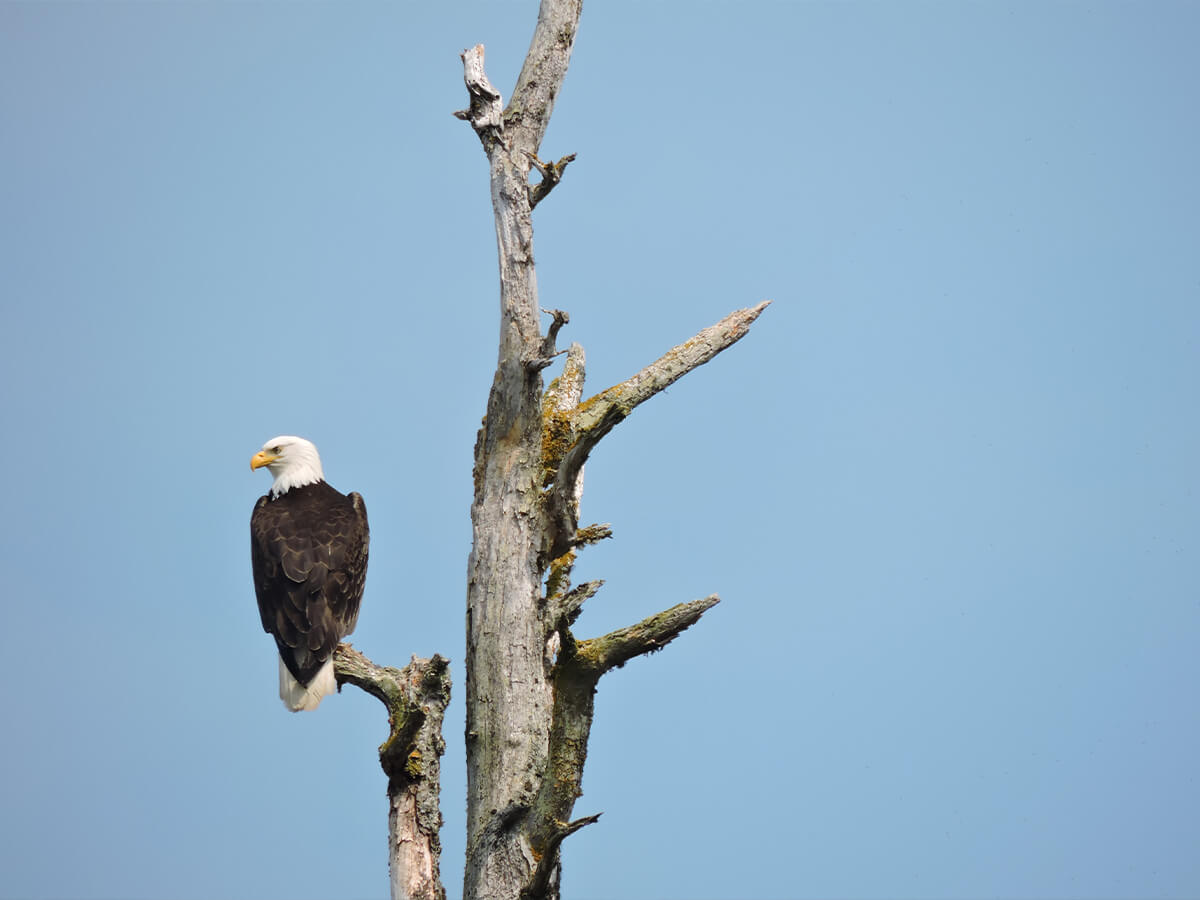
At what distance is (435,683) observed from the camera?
6.07 meters

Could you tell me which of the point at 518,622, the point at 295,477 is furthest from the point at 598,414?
the point at 295,477

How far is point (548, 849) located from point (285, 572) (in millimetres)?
3191

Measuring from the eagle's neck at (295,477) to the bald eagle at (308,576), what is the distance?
5.5 inches

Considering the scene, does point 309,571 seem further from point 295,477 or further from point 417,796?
point 417,796

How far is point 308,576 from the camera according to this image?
7.80 meters

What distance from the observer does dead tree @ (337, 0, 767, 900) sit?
5918 millimetres

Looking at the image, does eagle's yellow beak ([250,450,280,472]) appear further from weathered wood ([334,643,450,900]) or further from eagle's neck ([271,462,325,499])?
weathered wood ([334,643,450,900])

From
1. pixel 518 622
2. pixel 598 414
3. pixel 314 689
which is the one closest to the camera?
pixel 518 622

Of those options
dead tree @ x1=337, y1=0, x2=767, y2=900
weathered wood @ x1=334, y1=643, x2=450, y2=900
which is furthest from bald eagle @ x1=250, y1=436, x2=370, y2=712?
weathered wood @ x1=334, y1=643, x2=450, y2=900

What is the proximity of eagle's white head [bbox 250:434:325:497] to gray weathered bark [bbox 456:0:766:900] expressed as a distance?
3100 mm

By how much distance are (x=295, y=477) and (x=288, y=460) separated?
0.15 meters

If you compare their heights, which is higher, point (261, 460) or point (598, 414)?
point (261, 460)

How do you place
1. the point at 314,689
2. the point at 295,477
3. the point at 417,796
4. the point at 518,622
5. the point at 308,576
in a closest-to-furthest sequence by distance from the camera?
the point at 518,622 → the point at 417,796 → the point at 314,689 → the point at 308,576 → the point at 295,477

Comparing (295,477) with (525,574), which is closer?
(525,574)
